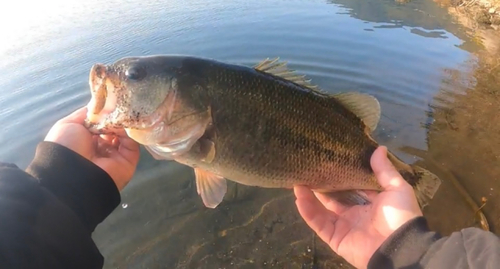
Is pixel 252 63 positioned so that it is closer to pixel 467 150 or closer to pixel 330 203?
pixel 467 150

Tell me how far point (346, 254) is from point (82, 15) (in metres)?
12.2

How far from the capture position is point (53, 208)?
216 centimetres

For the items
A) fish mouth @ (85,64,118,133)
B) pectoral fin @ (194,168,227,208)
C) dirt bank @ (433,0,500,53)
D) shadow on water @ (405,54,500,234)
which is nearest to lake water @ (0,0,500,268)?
shadow on water @ (405,54,500,234)

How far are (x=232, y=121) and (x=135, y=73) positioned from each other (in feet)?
2.34

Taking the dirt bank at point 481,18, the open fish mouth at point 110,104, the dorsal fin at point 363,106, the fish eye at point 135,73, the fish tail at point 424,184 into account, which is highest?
the fish eye at point 135,73

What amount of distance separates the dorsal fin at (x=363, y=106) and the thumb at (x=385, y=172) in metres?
0.25

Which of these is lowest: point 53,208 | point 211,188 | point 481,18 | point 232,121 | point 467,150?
point 467,150

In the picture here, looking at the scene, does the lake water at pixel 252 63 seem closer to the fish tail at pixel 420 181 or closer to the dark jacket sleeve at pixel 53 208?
the fish tail at pixel 420 181

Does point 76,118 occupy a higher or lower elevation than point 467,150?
higher

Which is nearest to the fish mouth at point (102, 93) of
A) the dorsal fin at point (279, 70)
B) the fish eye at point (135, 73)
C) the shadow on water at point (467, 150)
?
the fish eye at point (135, 73)

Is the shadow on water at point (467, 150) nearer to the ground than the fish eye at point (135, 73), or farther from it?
nearer to the ground

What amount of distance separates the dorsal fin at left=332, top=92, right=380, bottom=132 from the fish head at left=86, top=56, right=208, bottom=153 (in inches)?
42.9

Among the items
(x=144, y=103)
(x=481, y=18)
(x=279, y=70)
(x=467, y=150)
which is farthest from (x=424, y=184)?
(x=481, y=18)

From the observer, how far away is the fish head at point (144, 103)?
238 cm
